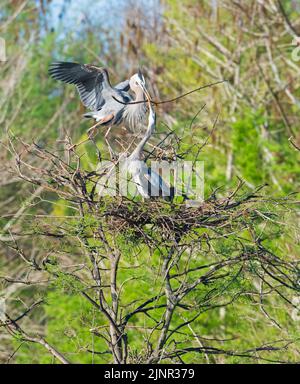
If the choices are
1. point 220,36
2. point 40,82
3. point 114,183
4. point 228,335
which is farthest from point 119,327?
point 40,82

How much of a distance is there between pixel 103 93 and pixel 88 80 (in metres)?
0.20

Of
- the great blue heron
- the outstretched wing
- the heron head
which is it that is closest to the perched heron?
the heron head

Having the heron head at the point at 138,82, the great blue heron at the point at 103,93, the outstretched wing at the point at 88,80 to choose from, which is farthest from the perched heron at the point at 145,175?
the outstretched wing at the point at 88,80

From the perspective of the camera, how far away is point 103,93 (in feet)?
29.6

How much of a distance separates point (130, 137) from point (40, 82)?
1776 centimetres

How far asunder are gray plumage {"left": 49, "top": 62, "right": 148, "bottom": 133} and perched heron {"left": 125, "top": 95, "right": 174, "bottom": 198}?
1044mm

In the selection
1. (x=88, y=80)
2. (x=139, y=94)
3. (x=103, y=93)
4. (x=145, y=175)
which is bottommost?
(x=145, y=175)

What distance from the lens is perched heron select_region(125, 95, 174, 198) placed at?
7.51 m

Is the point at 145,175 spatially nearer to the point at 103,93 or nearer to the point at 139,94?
the point at 139,94

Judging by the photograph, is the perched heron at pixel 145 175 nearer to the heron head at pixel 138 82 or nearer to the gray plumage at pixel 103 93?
the heron head at pixel 138 82

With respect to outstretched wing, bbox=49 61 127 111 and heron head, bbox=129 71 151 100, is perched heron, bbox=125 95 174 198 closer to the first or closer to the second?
heron head, bbox=129 71 151 100

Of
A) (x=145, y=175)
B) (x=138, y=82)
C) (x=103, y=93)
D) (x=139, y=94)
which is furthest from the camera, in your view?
(x=103, y=93)

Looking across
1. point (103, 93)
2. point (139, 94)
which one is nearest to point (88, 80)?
point (103, 93)

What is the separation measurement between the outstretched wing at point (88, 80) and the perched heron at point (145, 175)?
1305mm
